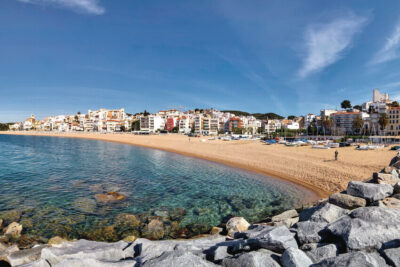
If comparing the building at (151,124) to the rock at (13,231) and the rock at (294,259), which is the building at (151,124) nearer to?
the rock at (13,231)

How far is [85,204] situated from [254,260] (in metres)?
11.4

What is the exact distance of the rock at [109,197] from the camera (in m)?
12.8

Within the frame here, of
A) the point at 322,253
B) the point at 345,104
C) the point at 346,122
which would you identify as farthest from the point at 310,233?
the point at 345,104

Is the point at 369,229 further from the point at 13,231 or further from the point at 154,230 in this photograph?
the point at 13,231

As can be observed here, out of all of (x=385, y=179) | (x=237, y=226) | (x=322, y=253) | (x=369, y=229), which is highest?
(x=385, y=179)

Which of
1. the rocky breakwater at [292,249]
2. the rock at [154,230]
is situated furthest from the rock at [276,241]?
the rock at [154,230]

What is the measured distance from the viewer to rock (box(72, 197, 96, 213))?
1143 centimetres

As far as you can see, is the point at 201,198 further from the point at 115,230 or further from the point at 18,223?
the point at 18,223

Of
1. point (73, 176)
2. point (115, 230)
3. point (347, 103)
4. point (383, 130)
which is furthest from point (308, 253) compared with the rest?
point (347, 103)

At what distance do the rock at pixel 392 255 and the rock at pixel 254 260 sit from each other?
5.58 feet

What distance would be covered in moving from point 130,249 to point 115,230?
4.19m

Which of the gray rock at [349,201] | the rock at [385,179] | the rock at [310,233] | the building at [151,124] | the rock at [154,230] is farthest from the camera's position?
the building at [151,124]

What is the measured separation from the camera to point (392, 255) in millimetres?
3473

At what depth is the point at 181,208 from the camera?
1187 centimetres
